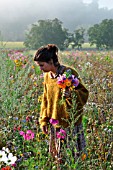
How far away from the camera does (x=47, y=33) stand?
2373 inches

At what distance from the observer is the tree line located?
56312 millimetres

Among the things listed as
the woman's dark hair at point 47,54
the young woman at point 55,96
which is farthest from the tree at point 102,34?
the woman's dark hair at point 47,54

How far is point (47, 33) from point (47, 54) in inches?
2295

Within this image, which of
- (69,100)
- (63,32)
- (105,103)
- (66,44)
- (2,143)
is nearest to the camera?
(69,100)

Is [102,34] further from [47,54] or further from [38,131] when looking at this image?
[47,54]

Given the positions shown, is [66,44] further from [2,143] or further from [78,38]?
[2,143]

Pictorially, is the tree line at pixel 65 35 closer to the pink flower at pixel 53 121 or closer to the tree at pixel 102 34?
the tree at pixel 102 34

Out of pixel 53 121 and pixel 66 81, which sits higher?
pixel 66 81

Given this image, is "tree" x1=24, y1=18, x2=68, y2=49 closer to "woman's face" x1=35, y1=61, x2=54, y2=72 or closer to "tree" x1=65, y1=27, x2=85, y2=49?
"tree" x1=65, y1=27, x2=85, y2=49

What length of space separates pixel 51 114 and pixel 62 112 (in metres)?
0.16

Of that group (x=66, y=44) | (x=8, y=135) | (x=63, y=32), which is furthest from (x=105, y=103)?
(x=63, y=32)

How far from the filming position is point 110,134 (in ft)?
10.8

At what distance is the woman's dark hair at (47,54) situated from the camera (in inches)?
102

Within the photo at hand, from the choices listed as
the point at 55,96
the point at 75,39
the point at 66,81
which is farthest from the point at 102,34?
the point at 66,81
